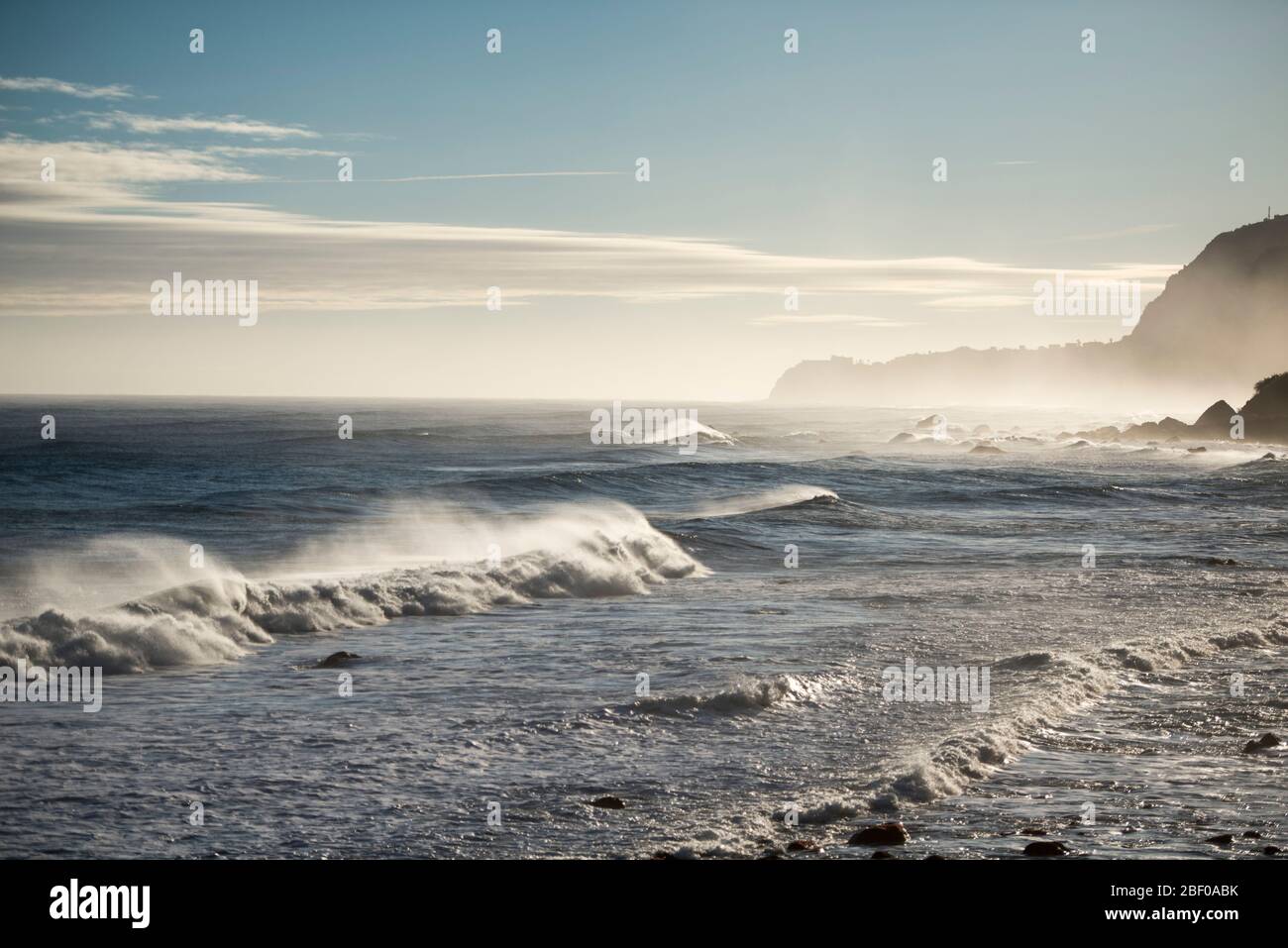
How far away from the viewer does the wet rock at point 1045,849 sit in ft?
24.1

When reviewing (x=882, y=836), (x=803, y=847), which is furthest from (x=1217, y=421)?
(x=803, y=847)

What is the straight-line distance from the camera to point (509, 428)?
10606cm

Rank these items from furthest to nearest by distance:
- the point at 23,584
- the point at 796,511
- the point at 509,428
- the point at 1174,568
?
1. the point at 509,428
2. the point at 796,511
3. the point at 1174,568
4. the point at 23,584

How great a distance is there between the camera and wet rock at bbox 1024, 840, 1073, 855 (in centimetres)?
735

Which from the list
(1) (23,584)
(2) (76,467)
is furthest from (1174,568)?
(2) (76,467)

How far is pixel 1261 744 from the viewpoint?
10180 millimetres

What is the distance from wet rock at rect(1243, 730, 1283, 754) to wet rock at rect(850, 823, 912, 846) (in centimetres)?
429

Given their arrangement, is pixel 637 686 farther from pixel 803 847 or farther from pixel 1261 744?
pixel 1261 744

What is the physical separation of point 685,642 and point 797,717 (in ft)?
14.2

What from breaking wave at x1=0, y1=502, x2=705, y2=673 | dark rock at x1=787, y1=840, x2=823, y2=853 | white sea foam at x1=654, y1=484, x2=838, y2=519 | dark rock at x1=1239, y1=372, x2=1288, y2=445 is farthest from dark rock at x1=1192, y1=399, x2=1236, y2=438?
dark rock at x1=787, y1=840, x2=823, y2=853

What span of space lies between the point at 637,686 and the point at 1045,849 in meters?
5.79

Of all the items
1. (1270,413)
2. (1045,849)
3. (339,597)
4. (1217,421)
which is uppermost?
(1270,413)

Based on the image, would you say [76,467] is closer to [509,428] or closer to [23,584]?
[23,584]

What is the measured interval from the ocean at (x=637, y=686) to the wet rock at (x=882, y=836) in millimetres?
156
